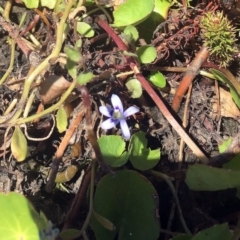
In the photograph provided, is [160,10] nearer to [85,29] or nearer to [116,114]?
[85,29]

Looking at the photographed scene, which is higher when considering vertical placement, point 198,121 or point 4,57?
point 4,57

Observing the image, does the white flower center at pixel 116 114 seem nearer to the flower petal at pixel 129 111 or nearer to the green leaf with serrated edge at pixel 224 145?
the flower petal at pixel 129 111

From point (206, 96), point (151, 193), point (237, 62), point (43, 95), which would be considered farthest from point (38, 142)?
point (237, 62)

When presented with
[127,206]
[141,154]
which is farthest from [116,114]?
[127,206]

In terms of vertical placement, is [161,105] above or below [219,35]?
below

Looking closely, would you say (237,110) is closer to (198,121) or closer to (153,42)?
(198,121)

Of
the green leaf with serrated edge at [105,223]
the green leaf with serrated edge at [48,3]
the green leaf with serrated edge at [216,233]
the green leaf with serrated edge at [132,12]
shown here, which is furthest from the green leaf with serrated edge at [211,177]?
the green leaf with serrated edge at [48,3]

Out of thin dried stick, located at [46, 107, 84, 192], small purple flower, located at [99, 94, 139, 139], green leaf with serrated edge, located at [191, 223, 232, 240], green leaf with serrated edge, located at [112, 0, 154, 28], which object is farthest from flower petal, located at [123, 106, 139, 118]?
green leaf with serrated edge, located at [191, 223, 232, 240]
